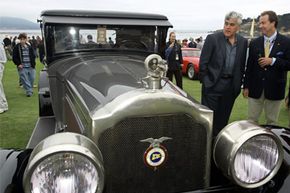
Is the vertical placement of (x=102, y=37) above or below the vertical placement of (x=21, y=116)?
above

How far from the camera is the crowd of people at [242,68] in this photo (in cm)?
371

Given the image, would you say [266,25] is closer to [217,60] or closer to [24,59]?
[217,60]

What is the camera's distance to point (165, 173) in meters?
2.06

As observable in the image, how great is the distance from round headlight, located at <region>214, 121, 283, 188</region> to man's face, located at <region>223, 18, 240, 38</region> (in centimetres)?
188

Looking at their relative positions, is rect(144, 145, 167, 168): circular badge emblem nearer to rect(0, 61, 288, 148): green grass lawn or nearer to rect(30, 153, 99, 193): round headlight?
rect(30, 153, 99, 193): round headlight

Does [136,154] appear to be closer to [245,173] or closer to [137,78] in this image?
[245,173]

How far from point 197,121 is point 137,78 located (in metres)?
0.82

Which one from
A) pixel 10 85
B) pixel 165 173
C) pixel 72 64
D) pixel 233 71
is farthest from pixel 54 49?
pixel 10 85

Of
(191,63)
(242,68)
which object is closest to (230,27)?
(242,68)

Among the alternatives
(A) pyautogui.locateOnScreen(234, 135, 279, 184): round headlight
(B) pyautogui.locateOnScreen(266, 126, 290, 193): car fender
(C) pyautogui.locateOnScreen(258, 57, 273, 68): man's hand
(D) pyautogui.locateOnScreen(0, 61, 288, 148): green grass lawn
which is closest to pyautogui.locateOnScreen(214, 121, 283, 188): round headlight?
(A) pyautogui.locateOnScreen(234, 135, 279, 184): round headlight

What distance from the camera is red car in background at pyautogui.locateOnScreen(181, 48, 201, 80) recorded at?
11416 millimetres

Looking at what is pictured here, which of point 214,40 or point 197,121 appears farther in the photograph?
point 214,40

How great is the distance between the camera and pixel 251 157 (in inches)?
77.0

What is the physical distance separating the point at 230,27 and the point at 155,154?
85.9 inches
